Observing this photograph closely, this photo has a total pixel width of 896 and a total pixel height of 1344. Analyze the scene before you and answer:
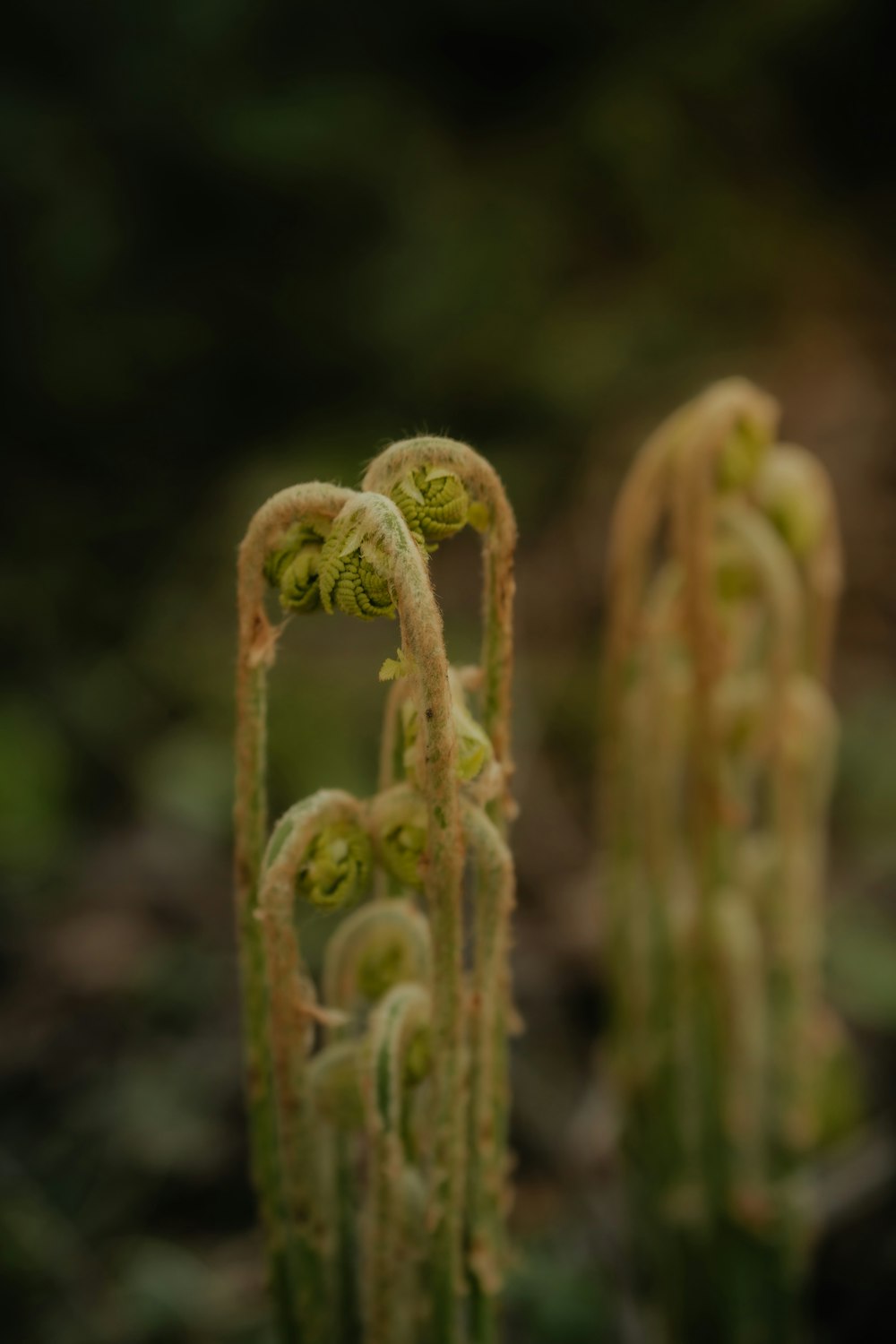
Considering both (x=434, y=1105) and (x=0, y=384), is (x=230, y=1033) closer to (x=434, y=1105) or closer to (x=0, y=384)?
(x=434, y=1105)

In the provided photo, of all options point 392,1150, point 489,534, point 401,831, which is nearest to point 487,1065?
point 392,1150

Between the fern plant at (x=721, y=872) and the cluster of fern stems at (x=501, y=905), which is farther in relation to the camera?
the fern plant at (x=721, y=872)

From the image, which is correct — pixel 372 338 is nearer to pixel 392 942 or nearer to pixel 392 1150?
pixel 392 942

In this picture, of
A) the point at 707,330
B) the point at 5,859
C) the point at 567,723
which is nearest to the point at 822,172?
the point at 707,330

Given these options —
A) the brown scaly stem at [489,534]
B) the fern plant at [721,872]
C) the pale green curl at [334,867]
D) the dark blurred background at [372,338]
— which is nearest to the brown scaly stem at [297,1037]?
the pale green curl at [334,867]

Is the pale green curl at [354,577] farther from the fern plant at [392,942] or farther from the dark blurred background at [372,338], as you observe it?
the dark blurred background at [372,338]

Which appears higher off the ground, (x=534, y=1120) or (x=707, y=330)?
(x=707, y=330)

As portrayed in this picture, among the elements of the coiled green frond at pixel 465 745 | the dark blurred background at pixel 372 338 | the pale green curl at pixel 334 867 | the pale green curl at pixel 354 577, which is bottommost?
the pale green curl at pixel 334 867
